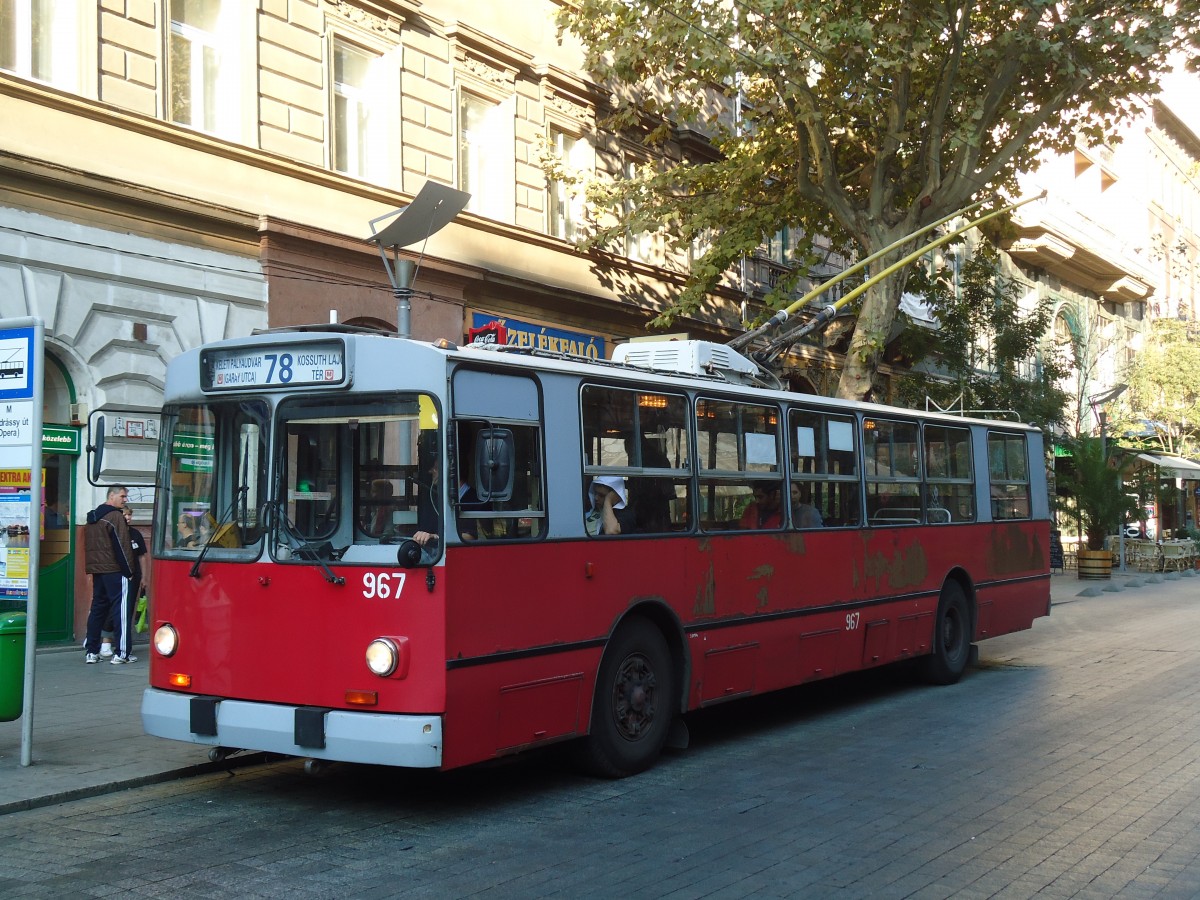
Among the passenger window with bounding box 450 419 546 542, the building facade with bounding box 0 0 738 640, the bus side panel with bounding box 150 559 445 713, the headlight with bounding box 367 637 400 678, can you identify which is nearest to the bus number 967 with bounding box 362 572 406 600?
the bus side panel with bounding box 150 559 445 713

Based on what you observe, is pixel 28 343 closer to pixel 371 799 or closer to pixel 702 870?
pixel 371 799

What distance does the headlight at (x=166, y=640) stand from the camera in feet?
25.3

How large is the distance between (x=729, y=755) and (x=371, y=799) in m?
2.69

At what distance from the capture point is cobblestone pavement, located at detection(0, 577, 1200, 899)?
19.5 feet

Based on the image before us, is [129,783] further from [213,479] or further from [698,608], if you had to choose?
[698,608]

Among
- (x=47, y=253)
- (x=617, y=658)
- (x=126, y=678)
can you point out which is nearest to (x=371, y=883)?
(x=617, y=658)

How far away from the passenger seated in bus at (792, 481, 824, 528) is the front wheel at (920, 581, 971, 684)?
9.06 ft

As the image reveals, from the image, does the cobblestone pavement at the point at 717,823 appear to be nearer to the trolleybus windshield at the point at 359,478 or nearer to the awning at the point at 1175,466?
the trolleybus windshield at the point at 359,478

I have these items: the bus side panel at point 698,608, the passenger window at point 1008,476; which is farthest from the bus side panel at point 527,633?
the passenger window at point 1008,476

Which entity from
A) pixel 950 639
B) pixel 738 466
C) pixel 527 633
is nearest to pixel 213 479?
pixel 527 633

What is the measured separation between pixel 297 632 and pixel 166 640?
1.05 meters

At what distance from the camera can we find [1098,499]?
31375 mm

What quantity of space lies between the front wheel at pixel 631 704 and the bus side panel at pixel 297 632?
158cm

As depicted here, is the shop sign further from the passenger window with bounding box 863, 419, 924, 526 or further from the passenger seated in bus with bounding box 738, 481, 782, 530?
the passenger seated in bus with bounding box 738, 481, 782, 530
